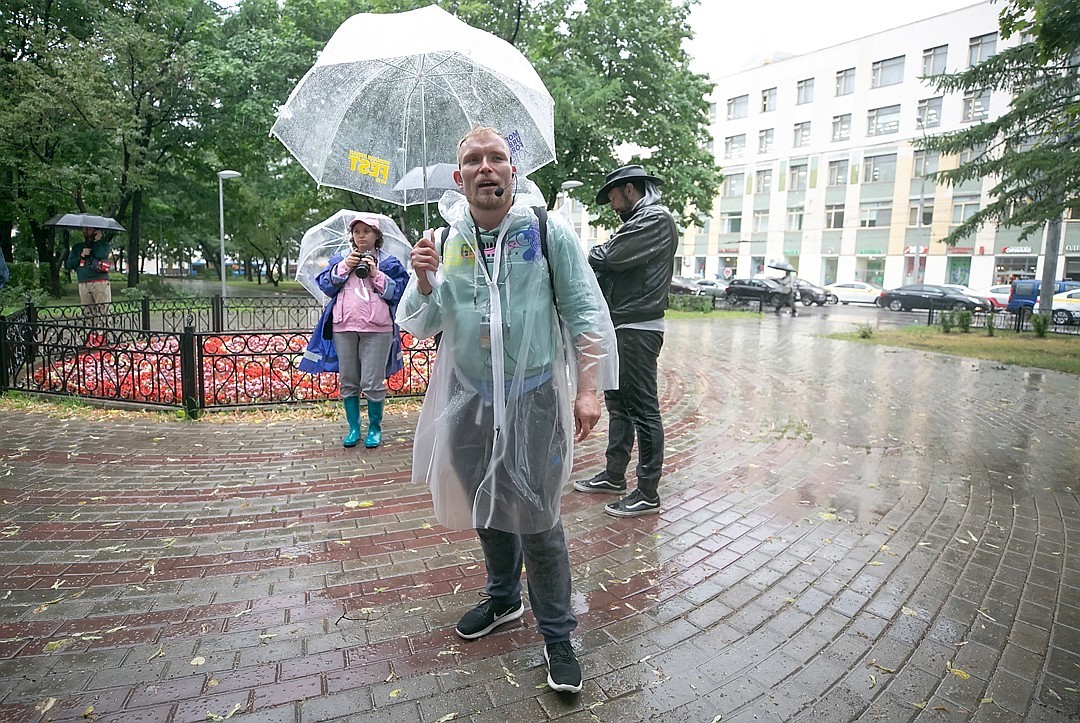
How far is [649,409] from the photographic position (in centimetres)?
401

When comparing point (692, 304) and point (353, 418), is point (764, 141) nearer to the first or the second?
point (692, 304)

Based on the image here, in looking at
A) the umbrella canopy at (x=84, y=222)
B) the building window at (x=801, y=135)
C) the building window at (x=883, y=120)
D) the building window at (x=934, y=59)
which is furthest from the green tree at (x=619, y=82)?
the building window at (x=801, y=135)

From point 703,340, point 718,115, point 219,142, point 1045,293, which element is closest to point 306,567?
point 703,340

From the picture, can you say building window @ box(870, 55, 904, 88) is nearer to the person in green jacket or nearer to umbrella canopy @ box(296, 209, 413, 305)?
the person in green jacket

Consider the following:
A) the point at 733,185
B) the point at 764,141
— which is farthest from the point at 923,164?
the point at 733,185

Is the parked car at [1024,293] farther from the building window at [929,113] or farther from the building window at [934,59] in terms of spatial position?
the building window at [934,59]

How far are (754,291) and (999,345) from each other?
51.8ft

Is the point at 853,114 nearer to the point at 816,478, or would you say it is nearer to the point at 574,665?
the point at 816,478

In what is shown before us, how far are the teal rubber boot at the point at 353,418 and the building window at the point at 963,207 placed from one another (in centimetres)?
4307

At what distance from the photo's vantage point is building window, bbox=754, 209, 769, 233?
164ft

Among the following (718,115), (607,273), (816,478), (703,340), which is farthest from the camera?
(718,115)

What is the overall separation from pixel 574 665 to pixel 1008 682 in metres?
1.63

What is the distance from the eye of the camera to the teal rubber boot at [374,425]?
5.32 m

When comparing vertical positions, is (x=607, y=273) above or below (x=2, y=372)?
above
